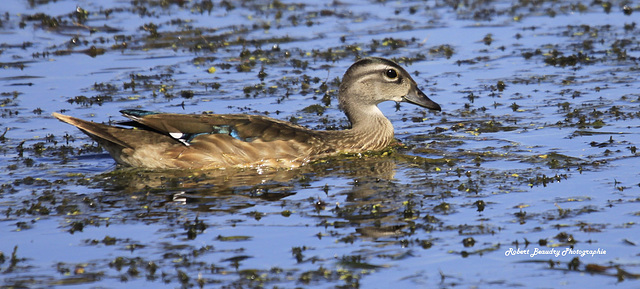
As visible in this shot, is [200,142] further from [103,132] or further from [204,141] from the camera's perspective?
[103,132]

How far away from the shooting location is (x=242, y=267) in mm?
7316

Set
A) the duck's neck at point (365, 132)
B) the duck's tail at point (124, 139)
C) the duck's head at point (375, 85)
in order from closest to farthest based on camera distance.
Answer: the duck's tail at point (124, 139)
the duck's neck at point (365, 132)
the duck's head at point (375, 85)

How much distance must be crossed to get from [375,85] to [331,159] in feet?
4.58

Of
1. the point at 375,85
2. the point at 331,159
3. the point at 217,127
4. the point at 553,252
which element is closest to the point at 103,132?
the point at 217,127

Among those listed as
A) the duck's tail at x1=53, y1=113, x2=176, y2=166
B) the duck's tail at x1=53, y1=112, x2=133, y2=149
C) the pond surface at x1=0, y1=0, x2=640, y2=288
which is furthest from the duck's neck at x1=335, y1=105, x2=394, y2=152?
the duck's tail at x1=53, y1=112, x2=133, y2=149

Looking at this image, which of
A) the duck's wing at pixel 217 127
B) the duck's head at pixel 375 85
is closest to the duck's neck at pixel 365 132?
the duck's head at pixel 375 85

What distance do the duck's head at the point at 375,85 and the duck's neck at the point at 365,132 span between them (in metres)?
0.11

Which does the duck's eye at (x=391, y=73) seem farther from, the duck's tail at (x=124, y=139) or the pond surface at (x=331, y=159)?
the duck's tail at (x=124, y=139)

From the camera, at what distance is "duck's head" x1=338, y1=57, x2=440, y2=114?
12.1 m

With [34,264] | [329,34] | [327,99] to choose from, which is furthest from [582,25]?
[34,264]

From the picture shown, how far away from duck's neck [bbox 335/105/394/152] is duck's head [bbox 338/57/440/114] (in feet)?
0.36

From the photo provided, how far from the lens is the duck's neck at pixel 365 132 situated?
1170 cm

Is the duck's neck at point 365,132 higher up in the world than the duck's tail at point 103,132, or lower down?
lower down

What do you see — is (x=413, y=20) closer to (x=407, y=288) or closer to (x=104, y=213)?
(x=104, y=213)
